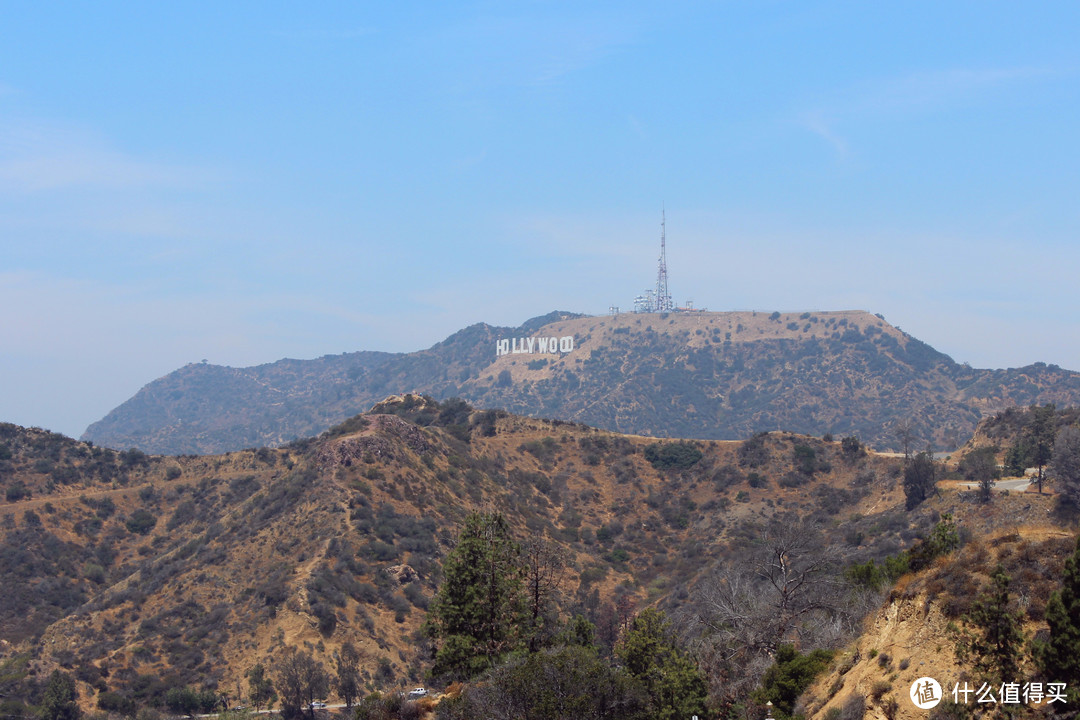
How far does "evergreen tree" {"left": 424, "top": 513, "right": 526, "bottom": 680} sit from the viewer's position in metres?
26.1

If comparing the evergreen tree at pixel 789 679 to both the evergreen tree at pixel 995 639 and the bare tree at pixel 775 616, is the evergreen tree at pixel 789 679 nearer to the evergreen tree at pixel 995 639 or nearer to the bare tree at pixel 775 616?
the bare tree at pixel 775 616

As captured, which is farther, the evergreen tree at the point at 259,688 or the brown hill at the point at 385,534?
the brown hill at the point at 385,534

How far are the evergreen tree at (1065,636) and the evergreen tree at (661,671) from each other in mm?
11229

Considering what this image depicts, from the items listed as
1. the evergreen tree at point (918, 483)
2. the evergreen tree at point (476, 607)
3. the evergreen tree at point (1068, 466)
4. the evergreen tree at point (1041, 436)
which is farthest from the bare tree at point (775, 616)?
the evergreen tree at point (918, 483)

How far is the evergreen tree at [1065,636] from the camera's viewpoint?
41.8 ft

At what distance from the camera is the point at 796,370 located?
18038 centimetres

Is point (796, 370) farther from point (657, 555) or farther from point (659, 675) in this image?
point (659, 675)

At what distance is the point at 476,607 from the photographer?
86.9ft

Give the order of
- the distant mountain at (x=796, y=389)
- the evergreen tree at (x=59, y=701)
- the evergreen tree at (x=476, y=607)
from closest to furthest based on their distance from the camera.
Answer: the evergreen tree at (x=476, y=607), the evergreen tree at (x=59, y=701), the distant mountain at (x=796, y=389)

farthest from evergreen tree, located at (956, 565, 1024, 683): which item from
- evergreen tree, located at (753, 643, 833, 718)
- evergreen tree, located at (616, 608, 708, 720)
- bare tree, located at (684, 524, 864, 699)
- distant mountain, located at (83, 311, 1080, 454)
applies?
distant mountain, located at (83, 311, 1080, 454)

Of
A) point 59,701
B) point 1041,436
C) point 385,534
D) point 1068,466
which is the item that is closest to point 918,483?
point 1041,436

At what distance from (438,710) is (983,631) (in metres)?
14.9

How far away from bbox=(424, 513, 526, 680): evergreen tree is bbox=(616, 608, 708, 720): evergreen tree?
13.3 ft

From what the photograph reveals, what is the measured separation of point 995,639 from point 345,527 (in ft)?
156
